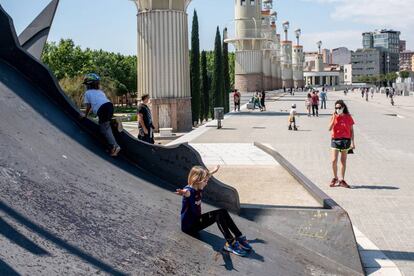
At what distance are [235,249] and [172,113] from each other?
1517cm

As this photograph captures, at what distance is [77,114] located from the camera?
6.38 m

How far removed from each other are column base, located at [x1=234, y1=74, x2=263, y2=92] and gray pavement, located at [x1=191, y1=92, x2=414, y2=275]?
29.4 m

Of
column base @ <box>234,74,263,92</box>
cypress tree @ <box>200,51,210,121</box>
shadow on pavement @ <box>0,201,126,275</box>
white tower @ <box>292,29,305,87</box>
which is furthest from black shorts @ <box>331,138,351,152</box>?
white tower @ <box>292,29,305,87</box>

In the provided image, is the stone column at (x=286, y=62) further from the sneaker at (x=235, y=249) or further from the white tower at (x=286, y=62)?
the sneaker at (x=235, y=249)

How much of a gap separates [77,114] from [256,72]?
47.4m

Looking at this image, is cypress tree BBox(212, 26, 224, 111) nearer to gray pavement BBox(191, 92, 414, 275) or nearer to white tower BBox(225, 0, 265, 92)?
gray pavement BBox(191, 92, 414, 275)

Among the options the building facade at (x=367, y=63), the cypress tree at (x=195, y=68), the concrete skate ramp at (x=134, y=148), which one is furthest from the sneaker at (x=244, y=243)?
the building facade at (x=367, y=63)

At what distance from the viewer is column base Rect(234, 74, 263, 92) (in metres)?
53.0

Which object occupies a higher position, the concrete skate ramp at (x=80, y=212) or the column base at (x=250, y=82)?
the column base at (x=250, y=82)

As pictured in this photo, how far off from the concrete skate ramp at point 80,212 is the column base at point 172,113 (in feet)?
43.0

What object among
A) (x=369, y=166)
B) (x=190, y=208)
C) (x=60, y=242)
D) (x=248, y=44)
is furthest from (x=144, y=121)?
(x=248, y=44)

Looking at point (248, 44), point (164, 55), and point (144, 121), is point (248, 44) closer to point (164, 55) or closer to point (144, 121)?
point (164, 55)

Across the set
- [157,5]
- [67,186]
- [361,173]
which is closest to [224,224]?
[67,186]

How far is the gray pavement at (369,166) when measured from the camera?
680cm
